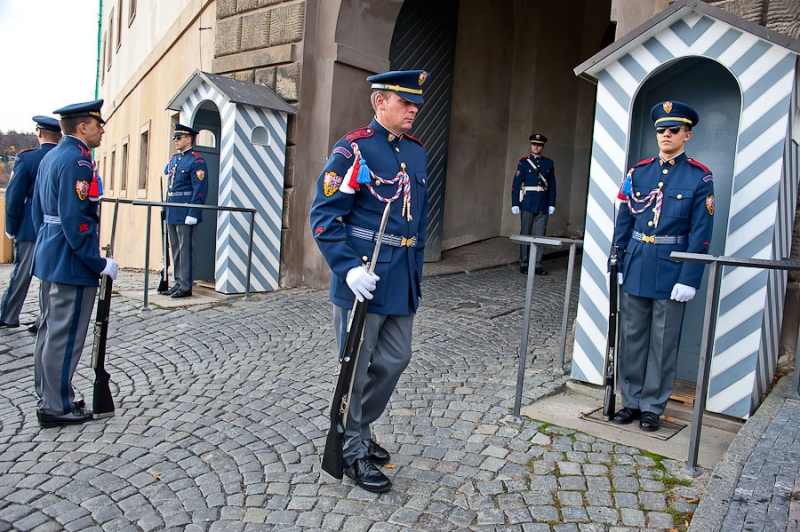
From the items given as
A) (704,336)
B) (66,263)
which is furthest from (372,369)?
(66,263)

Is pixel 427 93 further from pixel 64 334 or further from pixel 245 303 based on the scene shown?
pixel 64 334

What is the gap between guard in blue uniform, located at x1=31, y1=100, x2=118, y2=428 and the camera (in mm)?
3729

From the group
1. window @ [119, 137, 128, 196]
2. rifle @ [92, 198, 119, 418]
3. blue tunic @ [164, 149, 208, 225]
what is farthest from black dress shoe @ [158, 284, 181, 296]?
window @ [119, 137, 128, 196]

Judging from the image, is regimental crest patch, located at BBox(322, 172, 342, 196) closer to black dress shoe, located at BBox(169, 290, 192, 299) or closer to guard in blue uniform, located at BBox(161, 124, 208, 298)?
guard in blue uniform, located at BBox(161, 124, 208, 298)

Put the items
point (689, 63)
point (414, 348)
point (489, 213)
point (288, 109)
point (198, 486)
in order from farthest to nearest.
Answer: point (489, 213)
point (288, 109)
point (414, 348)
point (689, 63)
point (198, 486)

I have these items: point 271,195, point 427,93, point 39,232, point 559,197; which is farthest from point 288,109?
point 559,197

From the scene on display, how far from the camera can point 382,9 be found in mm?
8125

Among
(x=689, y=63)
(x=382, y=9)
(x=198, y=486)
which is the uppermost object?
(x=382, y=9)

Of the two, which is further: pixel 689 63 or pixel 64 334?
pixel 689 63

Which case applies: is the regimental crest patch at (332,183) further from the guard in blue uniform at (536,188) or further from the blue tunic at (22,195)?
the guard in blue uniform at (536,188)

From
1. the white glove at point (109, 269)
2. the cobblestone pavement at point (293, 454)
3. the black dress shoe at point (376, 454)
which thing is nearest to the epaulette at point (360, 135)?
the black dress shoe at point (376, 454)

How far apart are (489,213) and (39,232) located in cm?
862

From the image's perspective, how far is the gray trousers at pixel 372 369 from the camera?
3.09 metres

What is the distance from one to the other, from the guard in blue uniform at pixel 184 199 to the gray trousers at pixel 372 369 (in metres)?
4.74
